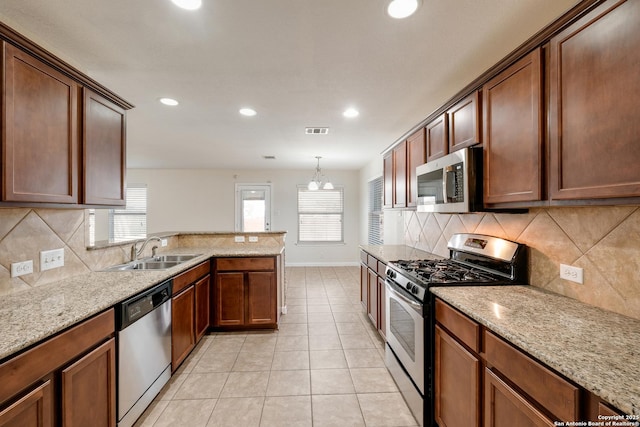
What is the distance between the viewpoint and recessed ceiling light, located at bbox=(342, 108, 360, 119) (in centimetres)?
290

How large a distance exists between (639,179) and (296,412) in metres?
2.18

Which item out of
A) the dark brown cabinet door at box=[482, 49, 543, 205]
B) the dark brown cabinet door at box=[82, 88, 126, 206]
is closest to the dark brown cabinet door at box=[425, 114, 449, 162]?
the dark brown cabinet door at box=[482, 49, 543, 205]

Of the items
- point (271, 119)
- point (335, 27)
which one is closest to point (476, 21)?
point (335, 27)

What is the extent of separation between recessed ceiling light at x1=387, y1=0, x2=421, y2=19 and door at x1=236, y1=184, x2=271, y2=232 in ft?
18.5

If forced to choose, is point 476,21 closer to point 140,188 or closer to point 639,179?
point 639,179

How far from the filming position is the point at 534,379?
37.5 inches

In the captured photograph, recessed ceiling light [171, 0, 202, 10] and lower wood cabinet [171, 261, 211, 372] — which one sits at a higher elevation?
recessed ceiling light [171, 0, 202, 10]

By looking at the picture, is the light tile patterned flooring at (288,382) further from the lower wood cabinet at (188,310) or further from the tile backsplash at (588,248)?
the tile backsplash at (588,248)

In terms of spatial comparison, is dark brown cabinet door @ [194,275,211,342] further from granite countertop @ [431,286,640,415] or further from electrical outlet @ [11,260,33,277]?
granite countertop @ [431,286,640,415]

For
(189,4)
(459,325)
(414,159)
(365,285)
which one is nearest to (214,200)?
(365,285)

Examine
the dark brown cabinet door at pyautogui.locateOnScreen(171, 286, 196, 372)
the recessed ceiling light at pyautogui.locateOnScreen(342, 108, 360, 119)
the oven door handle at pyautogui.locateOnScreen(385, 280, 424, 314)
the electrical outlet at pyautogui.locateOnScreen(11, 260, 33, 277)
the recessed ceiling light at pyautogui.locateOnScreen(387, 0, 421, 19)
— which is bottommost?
the dark brown cabinet door at pyautogui.locateOnScreen(171, 286, 196, 372)

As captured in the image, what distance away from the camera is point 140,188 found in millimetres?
6746

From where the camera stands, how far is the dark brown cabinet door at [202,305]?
8.63 ft

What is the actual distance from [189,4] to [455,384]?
8.10 ft
